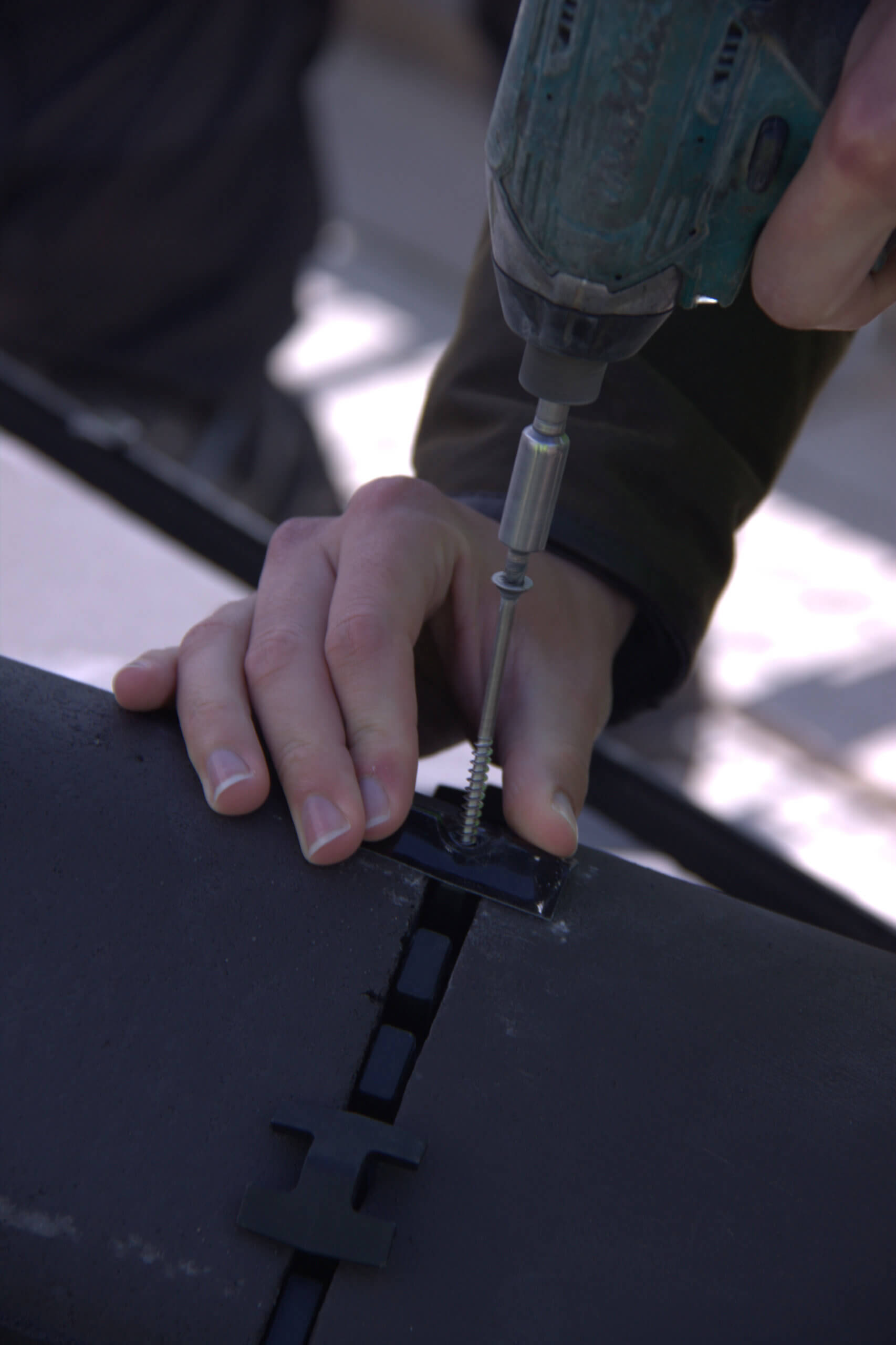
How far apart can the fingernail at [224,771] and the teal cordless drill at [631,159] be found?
0.58 ft

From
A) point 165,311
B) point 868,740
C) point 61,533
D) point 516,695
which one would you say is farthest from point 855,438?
point 516,695

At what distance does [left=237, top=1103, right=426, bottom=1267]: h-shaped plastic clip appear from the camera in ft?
1.20

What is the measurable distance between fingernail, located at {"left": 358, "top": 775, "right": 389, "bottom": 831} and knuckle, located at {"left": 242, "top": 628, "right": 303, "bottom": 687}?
7cm

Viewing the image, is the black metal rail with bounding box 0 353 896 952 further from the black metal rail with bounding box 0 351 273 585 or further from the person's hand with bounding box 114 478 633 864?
the person's hand with bounding box 114 478 633 864

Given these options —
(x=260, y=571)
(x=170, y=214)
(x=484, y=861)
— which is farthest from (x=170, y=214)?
(x=484, y=861)

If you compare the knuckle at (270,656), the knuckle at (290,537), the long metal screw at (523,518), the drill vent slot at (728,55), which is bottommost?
Result: the knuckle at (270,656)

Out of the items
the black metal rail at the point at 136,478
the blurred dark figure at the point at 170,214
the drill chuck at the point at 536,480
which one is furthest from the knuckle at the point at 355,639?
the blurred dark figure at the point at 170,214

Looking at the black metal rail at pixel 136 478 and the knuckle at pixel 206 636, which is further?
the black metal rail at pixel 136 478

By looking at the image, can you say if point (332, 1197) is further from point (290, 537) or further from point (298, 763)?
point (290, 537)

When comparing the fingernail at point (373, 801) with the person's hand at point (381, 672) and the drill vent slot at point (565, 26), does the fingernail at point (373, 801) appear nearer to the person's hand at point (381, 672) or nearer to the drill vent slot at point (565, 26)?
the person's hand at point (381, 672)

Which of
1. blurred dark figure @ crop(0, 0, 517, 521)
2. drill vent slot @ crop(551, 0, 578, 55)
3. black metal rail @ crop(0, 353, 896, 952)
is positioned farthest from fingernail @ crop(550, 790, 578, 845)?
blurred dark figure @ crop(0, 0, 517, 521)

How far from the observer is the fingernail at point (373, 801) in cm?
50

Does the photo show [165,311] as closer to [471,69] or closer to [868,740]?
[868,740]

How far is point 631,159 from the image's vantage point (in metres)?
0.38
